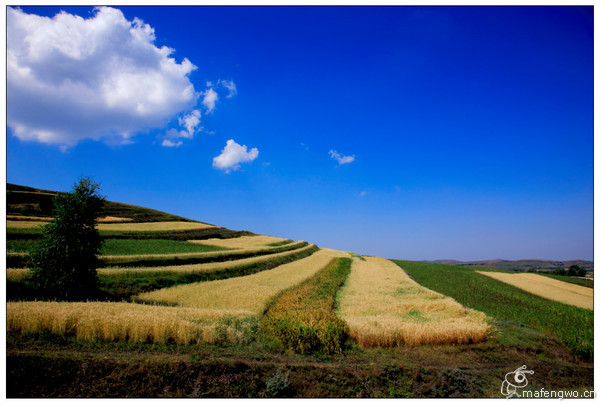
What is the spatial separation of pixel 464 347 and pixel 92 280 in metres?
21.2

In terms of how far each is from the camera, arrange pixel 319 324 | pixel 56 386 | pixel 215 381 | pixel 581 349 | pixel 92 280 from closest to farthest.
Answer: pixel 56 386, pixel 215 381, pixel 581 349, pixel 319 324, pixel 92 280

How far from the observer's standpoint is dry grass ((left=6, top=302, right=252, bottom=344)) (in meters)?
10.4

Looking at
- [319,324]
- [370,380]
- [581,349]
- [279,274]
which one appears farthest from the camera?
[279,274]

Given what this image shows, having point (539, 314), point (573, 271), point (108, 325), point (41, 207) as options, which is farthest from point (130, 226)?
point (573, 271)

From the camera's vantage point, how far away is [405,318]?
15.9m

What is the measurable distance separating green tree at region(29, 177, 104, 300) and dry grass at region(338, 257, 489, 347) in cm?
1620

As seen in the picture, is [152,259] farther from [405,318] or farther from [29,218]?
[405,318]

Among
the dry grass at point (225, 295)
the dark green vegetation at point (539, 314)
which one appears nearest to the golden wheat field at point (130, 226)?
the dry grass at point (225, 295)

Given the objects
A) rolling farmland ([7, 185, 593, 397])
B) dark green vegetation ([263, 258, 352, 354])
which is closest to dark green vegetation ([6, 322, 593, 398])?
rolling farmland ([7, 185, 593, 397])

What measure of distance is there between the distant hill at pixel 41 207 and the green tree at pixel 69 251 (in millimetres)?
20807

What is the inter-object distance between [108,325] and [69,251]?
32.9 feet

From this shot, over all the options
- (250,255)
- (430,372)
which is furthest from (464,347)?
(250,255)

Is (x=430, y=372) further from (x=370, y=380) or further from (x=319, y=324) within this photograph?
(x=319, y=324)

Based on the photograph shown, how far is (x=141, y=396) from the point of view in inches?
310
